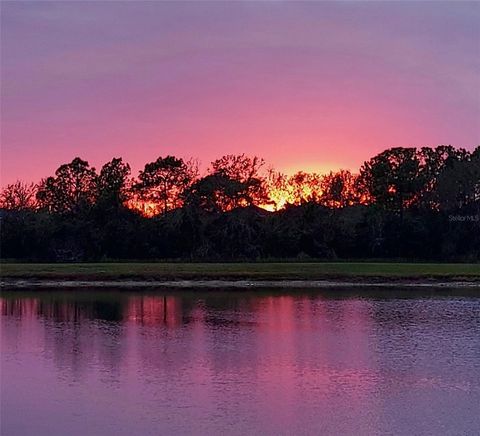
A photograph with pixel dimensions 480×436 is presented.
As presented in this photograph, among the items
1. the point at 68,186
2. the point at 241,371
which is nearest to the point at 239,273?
the point at 241,371

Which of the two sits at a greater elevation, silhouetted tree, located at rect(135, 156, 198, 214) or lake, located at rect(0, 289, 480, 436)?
silhouetted tree, located at rect(135, 156, 198, 214)

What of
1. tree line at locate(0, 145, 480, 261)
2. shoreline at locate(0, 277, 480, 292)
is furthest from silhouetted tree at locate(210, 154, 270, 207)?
shoreline at locate(0, 277, 480, 292)

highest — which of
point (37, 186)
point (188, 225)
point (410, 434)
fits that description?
point (37, 186)

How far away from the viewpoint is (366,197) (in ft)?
293

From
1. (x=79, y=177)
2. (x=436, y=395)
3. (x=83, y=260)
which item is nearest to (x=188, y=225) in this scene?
→ (x=83, y=260)

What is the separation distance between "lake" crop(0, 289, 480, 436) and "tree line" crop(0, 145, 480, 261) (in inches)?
1682

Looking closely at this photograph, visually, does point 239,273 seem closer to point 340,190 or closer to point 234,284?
point 234,284

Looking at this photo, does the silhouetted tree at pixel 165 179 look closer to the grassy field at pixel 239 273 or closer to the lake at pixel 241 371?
the grassy field at pixel 239 273

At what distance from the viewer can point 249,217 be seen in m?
76.4

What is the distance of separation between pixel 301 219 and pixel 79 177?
1132 inches

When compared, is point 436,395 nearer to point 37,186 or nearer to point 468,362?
point 468,362

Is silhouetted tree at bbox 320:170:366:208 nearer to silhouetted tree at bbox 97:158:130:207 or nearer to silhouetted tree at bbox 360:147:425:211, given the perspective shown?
silhouetted tree at bbox 360:147:425:211

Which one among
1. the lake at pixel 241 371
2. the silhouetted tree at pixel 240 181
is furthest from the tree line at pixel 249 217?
the lake at pixel 241 371

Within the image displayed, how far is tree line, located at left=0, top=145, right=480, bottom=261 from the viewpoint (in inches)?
2918
